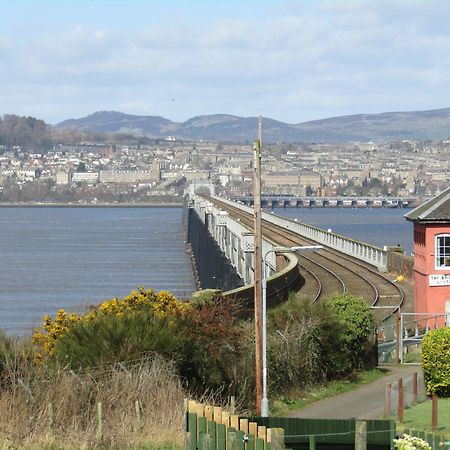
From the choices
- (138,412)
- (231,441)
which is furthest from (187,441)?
(138,412)

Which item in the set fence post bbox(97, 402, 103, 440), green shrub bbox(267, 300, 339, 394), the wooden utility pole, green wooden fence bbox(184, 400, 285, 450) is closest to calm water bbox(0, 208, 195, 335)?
green shrub bbox(267, 300, 339, 394)

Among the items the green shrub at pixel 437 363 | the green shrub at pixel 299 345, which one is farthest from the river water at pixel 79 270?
the green shrub at pixel 437 363

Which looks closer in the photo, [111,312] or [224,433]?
[224,433]

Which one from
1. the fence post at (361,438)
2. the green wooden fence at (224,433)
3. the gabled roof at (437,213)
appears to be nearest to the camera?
the green wooden fence at (224,433)

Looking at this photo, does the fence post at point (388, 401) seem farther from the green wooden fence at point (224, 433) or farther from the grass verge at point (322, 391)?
the green wooden fence at point (224, 433)

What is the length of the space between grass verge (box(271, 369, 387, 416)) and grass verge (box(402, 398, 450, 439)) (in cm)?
253

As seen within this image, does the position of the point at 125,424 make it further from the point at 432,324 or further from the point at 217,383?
the point at 432,324

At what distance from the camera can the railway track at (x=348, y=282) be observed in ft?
146

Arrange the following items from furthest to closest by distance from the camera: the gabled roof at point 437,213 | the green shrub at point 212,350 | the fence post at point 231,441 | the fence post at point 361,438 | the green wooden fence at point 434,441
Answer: the gabled roof at point 437,213 → the green shrub at point 212,350 → the green wooden fence at point 434,441 → the fence post at point 361,438 → the fence post at point 231,441

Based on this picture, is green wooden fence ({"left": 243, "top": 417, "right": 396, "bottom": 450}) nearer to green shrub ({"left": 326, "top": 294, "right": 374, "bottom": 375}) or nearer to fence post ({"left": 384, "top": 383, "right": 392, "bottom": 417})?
fence post ({"left": 384, "top": 383, "right": 392, "bottom": 417})

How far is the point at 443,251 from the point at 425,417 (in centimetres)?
1369

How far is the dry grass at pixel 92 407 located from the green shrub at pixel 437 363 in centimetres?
538

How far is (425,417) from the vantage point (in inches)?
933

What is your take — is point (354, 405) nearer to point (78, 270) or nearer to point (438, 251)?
point (438, 251)
